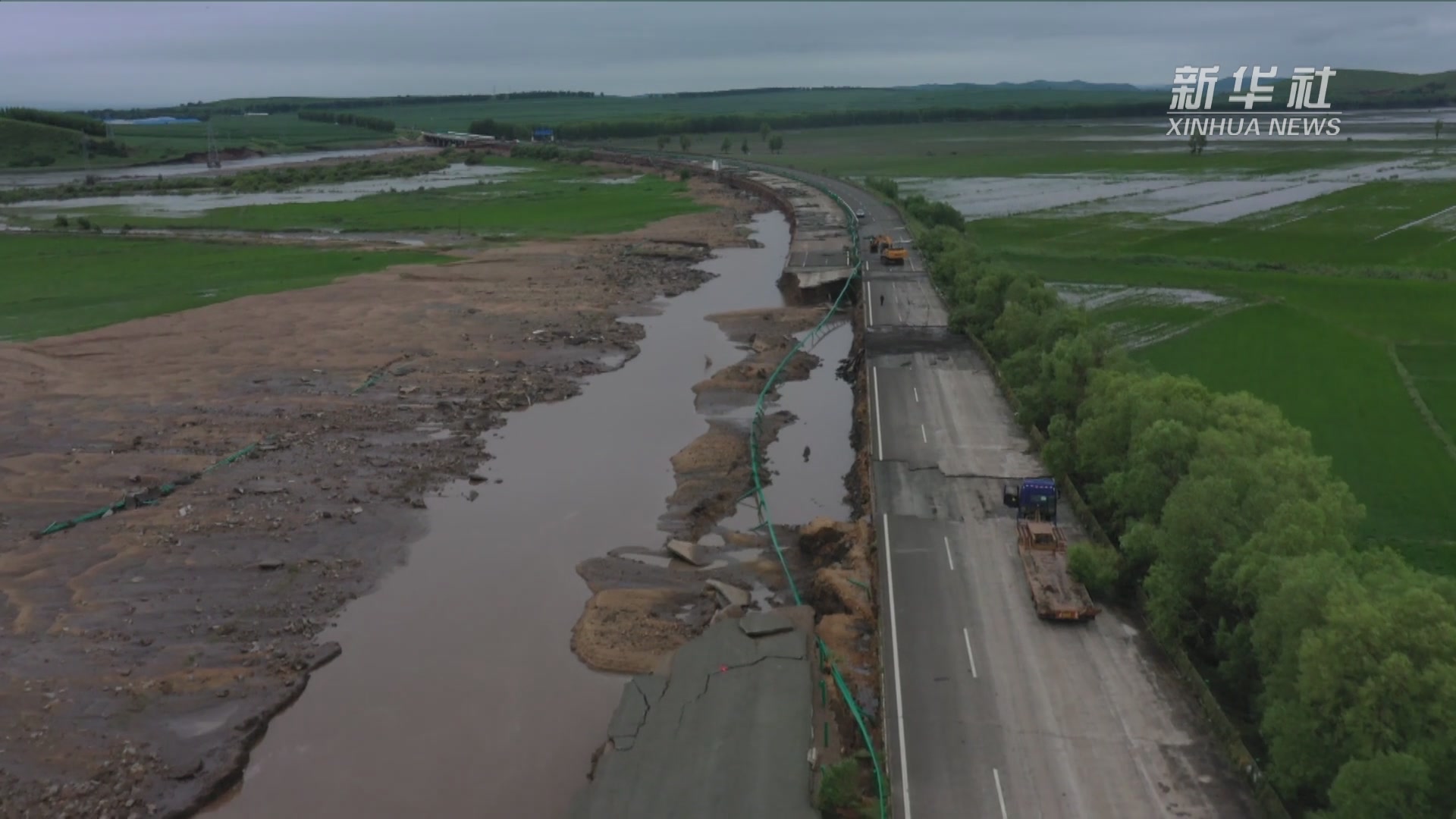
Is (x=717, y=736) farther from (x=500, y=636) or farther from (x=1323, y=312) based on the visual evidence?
(x=1323, y=312)

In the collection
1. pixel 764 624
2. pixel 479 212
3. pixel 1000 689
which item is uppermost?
pixel 1000 689

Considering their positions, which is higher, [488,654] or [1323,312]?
[1323,312]

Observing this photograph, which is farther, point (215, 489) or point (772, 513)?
point (215, 489)

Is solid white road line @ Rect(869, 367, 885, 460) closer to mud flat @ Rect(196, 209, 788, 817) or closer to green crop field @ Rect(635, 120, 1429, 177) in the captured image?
mud flat @ Rect(196, 209, 788, 817)

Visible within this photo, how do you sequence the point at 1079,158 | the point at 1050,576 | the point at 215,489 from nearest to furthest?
the point at 1050,576
the point at 215,489
the point at 1079,158

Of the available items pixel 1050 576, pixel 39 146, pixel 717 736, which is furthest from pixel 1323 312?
pixel 39 146

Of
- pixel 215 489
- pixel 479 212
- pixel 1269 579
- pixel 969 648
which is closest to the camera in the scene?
pixel 1269 579

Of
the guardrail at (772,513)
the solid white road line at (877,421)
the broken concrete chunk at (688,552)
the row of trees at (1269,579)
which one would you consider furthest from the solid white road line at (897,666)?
the broken concrete chunk at (688,552)
